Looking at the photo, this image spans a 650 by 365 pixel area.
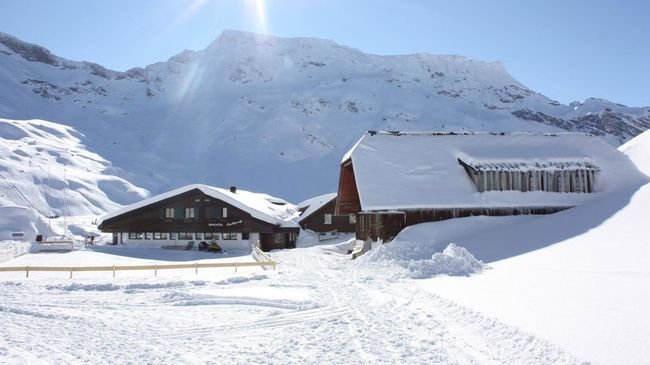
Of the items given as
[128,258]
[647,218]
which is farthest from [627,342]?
[128,258]

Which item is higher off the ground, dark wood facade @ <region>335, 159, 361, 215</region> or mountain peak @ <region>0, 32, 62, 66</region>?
mountain peak @ <region>0, 32, 62, 66</region>

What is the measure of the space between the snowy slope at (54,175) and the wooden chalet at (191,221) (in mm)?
23456

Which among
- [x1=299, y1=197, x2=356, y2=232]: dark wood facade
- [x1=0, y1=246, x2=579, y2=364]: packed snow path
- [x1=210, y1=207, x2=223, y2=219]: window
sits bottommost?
[x1=0, y1=246, x2=579, y2=364]: packed snow path

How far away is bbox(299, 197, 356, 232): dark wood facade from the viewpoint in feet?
177

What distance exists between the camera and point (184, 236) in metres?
45.1

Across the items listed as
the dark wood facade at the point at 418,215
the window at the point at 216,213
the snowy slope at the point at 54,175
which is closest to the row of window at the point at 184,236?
the window at the point at 216,213

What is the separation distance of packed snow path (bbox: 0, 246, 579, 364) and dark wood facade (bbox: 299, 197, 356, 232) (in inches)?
1452

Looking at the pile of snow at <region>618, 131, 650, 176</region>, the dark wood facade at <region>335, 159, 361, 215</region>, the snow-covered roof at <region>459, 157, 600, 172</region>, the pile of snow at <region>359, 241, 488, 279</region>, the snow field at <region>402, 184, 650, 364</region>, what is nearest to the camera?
the snow field at <region>402, 184, 650, 364</region>

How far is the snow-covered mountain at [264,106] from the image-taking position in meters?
102

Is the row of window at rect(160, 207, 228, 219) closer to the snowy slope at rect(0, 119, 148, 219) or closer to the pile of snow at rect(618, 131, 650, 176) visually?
the snowy slope at rect(0, 119, 148, 219)

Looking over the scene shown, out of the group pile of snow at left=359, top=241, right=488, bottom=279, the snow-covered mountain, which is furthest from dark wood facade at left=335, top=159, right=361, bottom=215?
the snow-covered mountain

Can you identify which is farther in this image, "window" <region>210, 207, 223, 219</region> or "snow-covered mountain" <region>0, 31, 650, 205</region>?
"snow-covered mountain" <region>0, 31, 650, 205</region>

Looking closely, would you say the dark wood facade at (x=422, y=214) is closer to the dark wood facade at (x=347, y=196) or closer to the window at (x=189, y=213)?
the dark wood facade at (x=347, y=196)

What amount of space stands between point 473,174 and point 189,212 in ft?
86.6
